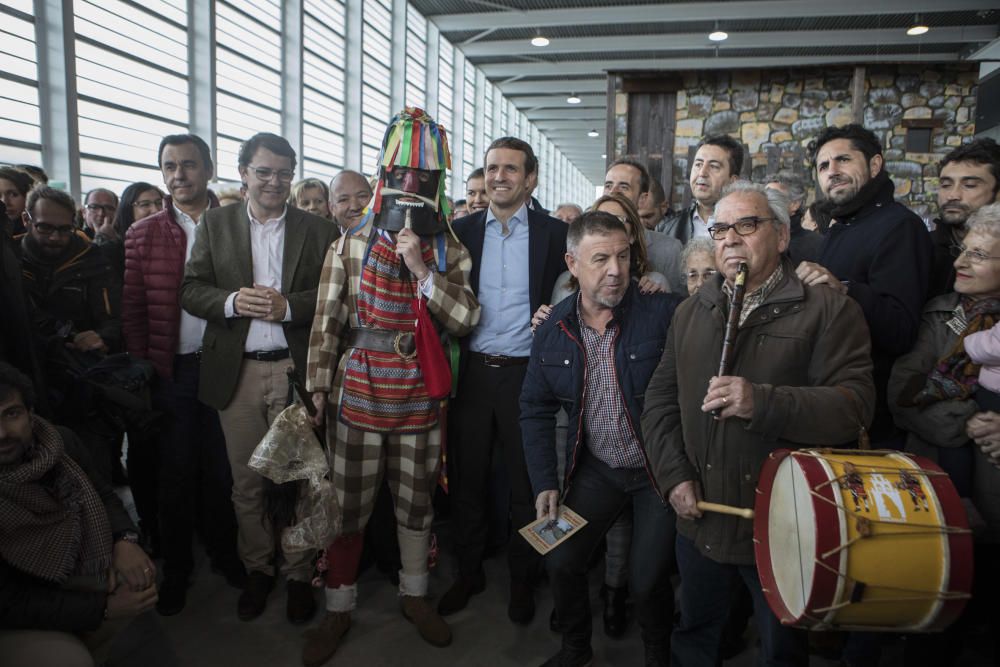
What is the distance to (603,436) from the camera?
221 centimetres

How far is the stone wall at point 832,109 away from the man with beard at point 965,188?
5.70m

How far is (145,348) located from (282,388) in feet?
2.42

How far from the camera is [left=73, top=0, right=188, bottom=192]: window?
21.6ft

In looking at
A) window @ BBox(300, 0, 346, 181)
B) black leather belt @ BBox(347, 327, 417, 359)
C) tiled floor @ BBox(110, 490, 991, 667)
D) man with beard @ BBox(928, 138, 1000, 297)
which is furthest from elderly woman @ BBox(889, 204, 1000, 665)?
window @ BBox(300, 0, 346, 181)

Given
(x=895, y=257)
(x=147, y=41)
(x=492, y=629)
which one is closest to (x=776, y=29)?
(x=147, y=41)

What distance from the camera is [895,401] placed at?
212cm

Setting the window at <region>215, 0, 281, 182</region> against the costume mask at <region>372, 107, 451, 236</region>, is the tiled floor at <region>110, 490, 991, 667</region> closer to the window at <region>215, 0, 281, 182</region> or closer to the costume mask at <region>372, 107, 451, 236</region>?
the costume mask at <region>372, 107, 451, 236</region>

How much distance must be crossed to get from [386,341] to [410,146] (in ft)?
2.58

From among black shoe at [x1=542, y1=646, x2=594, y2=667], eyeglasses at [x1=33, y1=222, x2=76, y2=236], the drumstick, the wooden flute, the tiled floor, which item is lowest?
the tiled floor

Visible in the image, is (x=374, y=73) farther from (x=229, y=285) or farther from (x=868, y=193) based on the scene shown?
(x=868, y=193)

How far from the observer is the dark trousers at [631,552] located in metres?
2.12

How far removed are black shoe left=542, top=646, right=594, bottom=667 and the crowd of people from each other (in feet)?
0.04

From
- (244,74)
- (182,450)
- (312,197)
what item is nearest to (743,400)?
(182,450)

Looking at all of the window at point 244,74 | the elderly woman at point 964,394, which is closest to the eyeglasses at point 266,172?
the elderly woman at point 964,394
